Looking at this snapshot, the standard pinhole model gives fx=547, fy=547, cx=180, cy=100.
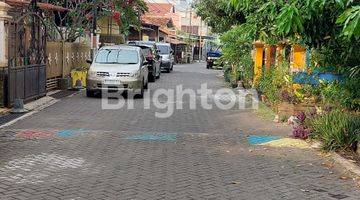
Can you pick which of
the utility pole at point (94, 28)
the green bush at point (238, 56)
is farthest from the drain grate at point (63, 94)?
the green bush at point (238, 56)

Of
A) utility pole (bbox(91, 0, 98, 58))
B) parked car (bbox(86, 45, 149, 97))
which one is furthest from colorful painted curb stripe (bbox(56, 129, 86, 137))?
utility pole (bbox(91, 0, 98, 58))

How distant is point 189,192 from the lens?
21.9 feet

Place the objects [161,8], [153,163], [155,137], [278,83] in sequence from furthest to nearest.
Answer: [161,8]
[278,83]
[155,137]
[153,163]

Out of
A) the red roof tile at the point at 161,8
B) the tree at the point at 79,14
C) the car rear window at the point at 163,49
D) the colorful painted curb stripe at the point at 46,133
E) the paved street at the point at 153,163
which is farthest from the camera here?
the red roof tile at the point at 161,8

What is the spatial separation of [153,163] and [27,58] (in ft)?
27.4

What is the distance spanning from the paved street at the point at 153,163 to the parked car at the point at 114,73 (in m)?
4.65

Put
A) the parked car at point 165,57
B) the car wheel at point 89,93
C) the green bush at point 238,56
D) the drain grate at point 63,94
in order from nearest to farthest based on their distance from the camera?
the drain grate at point 63,94, the car wheel at point 89,93, the green bush at point 238,56, the parked car at point 165,57

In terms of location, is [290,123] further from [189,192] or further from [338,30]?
[189,192]

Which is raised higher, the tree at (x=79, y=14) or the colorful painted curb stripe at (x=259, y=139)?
the tree at (x=79, y=14)

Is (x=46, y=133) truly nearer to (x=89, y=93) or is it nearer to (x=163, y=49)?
(x=89, y=93)

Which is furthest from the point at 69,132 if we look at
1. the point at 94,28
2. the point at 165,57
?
the point at 165,57

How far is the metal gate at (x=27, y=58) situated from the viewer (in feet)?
45.0

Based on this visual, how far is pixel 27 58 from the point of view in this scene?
50.1 ft

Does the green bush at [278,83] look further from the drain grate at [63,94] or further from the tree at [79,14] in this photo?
the tree at [79,14]
